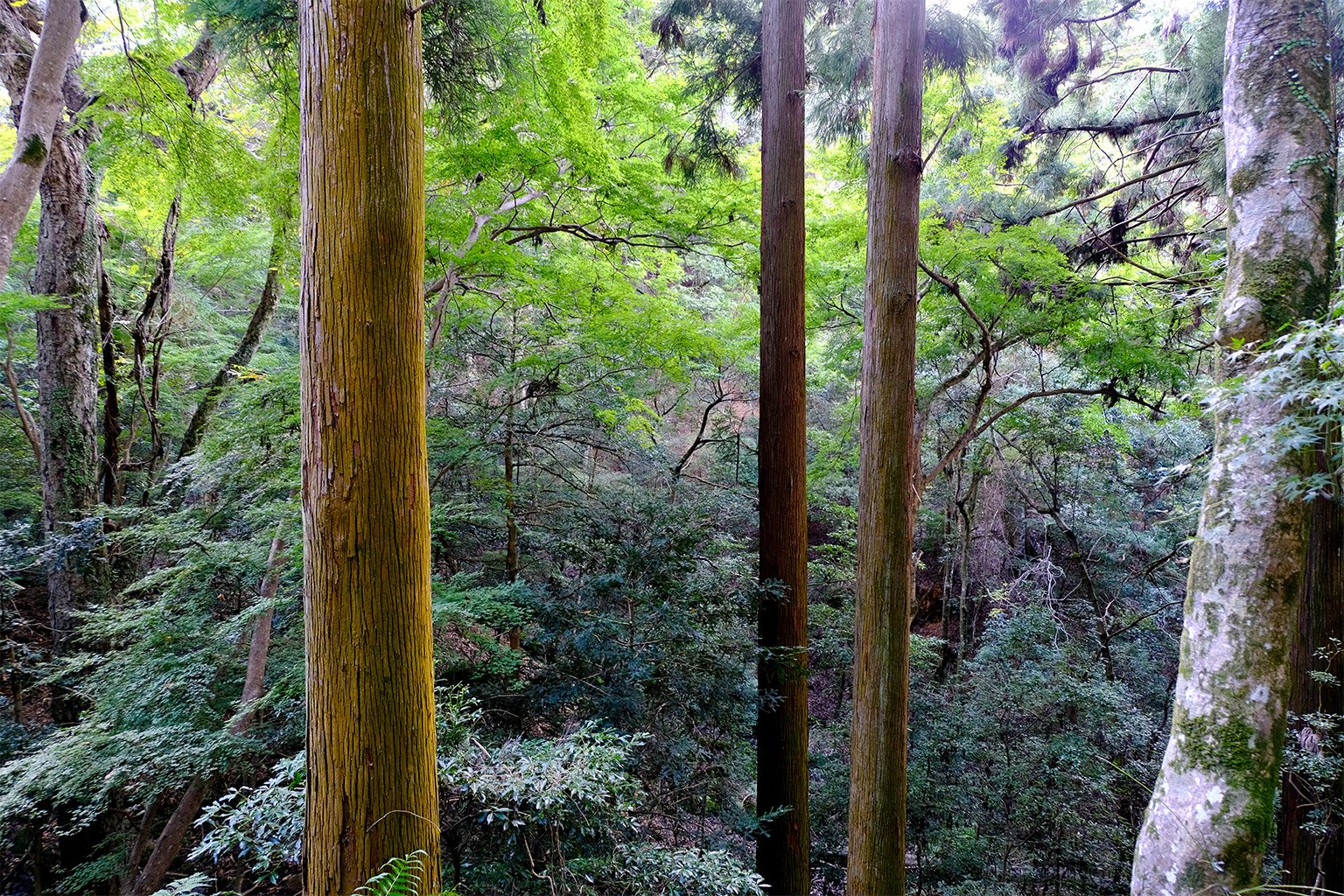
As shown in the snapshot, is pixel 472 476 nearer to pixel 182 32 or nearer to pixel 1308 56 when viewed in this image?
pixel 182 32

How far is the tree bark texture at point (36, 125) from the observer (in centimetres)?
327

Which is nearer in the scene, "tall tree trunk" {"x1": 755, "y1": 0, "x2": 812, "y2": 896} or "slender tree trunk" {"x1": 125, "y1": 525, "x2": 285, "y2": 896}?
"slender tree trunk" {"x1": 125, "y1": 525, "x2": 285, "y2": 896}

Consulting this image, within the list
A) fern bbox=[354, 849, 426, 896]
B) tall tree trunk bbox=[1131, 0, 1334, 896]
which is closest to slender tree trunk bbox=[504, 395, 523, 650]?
fern bbox=[354, 849, 426, 896]

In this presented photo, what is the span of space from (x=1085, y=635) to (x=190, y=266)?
1503cm

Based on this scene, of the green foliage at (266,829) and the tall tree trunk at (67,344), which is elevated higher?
Answer: the tall tree trunk at (67,344)

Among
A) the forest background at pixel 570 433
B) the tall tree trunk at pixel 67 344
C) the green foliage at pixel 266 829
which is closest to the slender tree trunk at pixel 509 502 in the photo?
the forest background at pixel 570 433

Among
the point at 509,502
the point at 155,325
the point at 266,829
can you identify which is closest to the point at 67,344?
the point at 155,325

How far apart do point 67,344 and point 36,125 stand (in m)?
3.39

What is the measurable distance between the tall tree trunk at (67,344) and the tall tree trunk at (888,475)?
22.6 feet

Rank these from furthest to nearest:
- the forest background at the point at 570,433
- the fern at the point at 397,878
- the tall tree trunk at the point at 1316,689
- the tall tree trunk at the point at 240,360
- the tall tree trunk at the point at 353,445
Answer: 1. the tall tree trunk at the point at 240,360
2. the tall tree trunk at the point at 1316,689
3. the forest background at the point at 570,433
4. the tall tree trunk at the point at 353,445
5. the fern at the point at 397,878

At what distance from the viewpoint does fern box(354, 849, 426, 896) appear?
151 centimetres

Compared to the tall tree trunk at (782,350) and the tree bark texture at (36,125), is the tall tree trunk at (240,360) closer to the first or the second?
the tree bark texture at (36,125)

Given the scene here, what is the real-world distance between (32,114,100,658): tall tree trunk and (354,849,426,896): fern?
5.84 meters

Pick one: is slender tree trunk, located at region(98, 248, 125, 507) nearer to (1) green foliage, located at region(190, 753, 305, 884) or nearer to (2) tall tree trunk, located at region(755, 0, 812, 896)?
(1) green foliage, located at region(190, 753, 305, 884)
